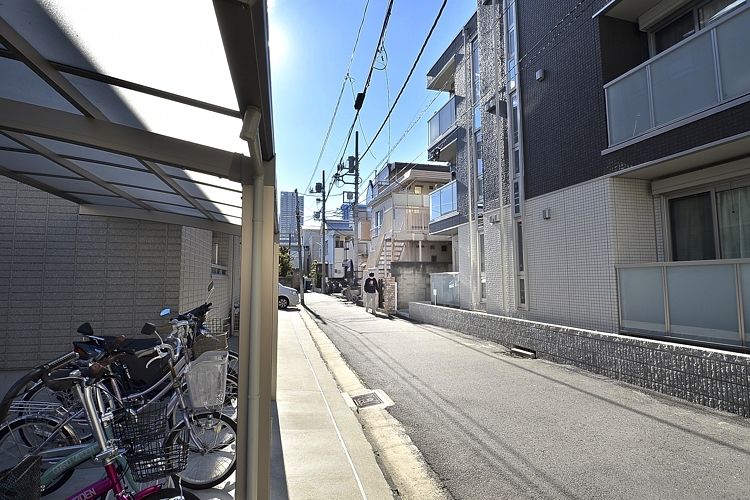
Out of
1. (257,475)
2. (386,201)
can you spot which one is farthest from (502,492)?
(386,201)

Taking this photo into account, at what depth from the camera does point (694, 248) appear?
7098 mm

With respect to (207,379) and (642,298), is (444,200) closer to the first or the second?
(642,298)

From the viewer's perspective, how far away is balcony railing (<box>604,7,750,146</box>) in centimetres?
554

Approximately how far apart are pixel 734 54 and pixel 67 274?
8.83 metres

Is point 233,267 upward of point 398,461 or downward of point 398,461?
upward

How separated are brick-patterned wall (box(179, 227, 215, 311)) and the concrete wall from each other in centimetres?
1122

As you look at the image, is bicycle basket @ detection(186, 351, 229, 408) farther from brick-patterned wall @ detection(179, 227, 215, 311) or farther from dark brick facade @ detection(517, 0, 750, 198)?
dark brick facade @ detection(517, 0, 750, 198)

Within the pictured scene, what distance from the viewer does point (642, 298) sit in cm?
677

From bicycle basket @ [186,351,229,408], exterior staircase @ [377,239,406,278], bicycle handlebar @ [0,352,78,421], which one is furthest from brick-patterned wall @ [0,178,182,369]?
exterior staircase @ [377,239,406,278]

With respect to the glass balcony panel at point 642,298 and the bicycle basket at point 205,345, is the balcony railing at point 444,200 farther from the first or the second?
the bicycle basket at point 205,345

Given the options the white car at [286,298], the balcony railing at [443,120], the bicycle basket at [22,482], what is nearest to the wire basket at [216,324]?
the bicycle basket at [22,482]

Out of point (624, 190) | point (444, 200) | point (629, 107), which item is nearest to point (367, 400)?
point (624, 190)

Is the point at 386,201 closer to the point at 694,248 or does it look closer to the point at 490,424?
the point at 694,248

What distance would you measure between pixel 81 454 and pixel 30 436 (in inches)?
43.8
